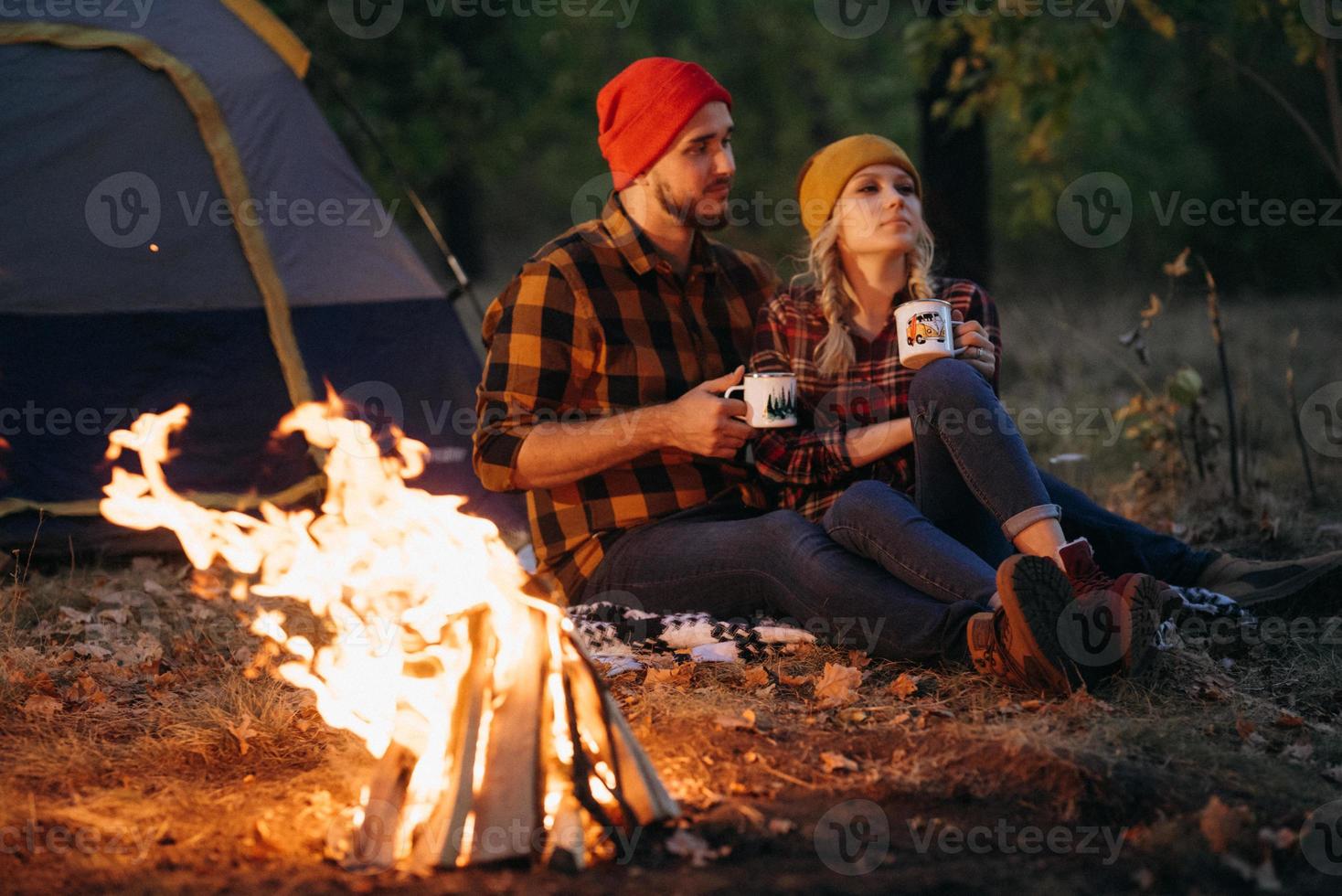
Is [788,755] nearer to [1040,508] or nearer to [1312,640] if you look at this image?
[1040,508]

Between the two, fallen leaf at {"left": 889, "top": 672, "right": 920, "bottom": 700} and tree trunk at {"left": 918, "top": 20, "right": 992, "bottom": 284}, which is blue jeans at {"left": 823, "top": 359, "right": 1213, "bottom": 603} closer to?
fallen leaf at {"left": 889, "top": 672, "right": 920, "bottom": 700}

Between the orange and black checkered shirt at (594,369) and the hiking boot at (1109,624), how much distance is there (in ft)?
3.95

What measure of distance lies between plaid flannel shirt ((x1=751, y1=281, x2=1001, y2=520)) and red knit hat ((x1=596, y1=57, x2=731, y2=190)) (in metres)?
0.61

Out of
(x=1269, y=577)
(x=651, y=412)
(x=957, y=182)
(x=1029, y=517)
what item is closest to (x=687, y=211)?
(x=651, y=412)

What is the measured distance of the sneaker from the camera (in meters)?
3.62

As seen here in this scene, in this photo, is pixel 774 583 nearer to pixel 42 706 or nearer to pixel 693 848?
pixel 693 848

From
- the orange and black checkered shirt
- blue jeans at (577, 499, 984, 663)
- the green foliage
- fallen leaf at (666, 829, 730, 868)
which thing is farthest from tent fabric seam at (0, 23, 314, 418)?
fallen leaf at (666, 829, 730, 868)

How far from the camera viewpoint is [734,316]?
4055 millimetres

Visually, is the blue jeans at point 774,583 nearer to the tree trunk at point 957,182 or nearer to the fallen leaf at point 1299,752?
the fallen leaf at point 1299,752

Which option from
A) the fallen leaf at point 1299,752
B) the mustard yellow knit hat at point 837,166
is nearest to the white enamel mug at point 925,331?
the mustard yellow knit hat at point 837,166

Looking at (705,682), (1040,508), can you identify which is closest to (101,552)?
(705,682)

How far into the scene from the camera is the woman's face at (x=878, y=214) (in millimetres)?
3756

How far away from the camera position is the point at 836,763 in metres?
2.75

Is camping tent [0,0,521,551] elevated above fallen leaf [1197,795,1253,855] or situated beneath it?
elevated above
